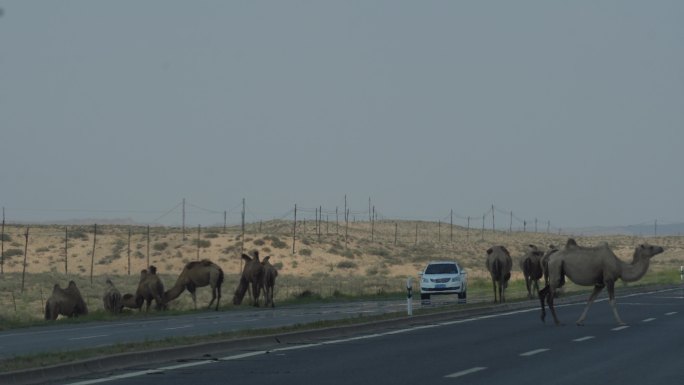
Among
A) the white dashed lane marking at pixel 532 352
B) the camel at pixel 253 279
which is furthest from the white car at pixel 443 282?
the white dashed lane marking at pixel 532 352

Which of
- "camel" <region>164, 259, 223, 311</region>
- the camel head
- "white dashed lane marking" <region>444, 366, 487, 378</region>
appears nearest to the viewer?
"white dashed lane marking" <region>444, 366, 487, 378</region>

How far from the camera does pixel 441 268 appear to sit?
5297 cm

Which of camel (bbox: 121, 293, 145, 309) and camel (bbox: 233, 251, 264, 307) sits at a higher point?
camel (bbox: 233, 251, 264, 307)

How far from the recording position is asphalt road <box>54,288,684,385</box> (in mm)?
17844

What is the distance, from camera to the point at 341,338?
27.1m

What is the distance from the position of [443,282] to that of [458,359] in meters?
30.5

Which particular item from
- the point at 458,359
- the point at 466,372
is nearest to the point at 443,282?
the point at 458,359

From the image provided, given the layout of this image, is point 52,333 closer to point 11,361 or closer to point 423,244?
point 11,361

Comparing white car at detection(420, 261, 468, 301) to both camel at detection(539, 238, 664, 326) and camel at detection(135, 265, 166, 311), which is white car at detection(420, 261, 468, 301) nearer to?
camel at detection(135, 265, 166, 311)

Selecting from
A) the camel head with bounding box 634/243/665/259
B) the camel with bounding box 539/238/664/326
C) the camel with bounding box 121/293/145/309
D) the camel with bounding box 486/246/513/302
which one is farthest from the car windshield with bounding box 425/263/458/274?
the camel with bounding box 539/238/664/326

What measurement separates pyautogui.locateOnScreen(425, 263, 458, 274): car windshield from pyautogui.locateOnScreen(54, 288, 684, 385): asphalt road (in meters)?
20.8

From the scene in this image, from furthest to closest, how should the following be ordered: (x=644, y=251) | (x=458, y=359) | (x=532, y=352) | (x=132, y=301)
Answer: (x=132, y=301) < (x=644, y=251) < (x=532, y=352) < (x=458, y=359)

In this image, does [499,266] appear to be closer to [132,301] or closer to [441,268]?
[441,268]

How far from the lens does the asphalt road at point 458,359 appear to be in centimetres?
1784
